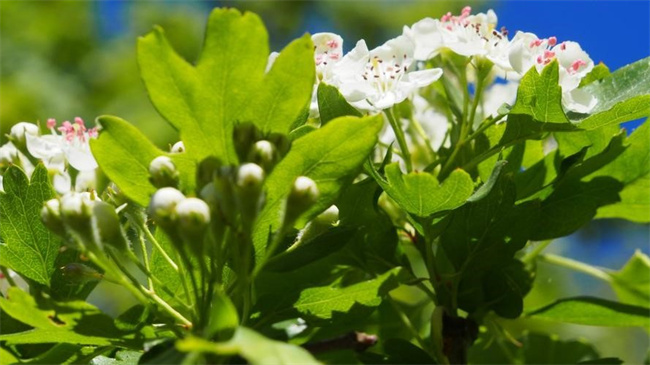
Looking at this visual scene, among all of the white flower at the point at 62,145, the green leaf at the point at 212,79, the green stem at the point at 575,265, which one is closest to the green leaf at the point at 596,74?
the green stem at the point at 575,265

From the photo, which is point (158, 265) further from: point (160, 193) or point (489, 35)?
point (489, 35)

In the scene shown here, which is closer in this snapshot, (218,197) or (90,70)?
(218,197)

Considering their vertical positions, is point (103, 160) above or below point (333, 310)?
above

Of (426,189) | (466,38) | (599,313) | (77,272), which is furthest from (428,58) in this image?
(77,272)

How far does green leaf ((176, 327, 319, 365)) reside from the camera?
0.57 meters

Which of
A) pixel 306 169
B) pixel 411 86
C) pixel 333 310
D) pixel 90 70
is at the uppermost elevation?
pixel 90 70

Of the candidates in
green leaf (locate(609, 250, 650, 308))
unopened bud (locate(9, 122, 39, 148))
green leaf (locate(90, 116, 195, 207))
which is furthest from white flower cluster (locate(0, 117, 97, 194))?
green leaf (locate(609, 250, 650, 308))

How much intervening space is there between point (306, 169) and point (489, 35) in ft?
1.28

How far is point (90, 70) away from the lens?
6.16 meters

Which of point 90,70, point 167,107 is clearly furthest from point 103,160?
point 90,70

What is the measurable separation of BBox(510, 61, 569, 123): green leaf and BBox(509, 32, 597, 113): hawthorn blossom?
5cm

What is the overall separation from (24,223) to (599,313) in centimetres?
71

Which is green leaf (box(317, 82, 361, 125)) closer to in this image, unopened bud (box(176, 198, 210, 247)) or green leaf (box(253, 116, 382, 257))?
green leaf (box(253, 116, 382, 257))

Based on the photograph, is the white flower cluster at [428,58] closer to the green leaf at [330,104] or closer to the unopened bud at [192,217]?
the green leaf at [330,104]
